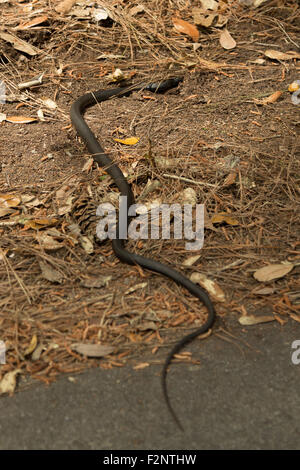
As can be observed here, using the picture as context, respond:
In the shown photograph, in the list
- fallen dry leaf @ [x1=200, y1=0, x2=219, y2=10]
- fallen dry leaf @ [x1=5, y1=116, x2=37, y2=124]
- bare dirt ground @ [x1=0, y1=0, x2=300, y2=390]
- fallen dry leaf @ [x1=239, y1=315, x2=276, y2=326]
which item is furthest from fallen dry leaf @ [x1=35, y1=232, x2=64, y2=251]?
fallen dry leaf @ [x1=200, y1=0, x2=219, y2=10]

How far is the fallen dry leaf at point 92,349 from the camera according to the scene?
2.23 meters

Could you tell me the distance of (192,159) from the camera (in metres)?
3.21

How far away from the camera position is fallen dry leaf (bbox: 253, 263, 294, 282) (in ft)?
8.38

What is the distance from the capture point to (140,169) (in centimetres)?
321

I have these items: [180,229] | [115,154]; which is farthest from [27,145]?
[180,229]

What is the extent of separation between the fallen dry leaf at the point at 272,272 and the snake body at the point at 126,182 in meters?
0.30

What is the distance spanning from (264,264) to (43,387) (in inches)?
49.6

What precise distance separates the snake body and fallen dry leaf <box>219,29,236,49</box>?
55cm

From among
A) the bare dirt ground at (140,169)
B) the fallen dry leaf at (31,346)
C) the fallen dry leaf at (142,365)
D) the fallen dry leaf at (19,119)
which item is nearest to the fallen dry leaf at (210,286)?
the bare dirt ground at (140,169)

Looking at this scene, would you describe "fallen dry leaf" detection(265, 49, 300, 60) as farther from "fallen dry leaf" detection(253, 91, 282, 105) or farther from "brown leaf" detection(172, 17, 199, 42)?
"brown leaf" detection(172, 17, 199, 42)

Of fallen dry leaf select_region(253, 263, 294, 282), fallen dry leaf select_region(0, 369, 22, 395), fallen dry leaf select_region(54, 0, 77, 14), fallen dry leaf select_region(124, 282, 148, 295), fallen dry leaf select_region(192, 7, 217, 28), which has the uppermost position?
fallen dry leaf select_region(54, 0, 77, 14)

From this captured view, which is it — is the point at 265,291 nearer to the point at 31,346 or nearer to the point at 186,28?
the point at 31,346

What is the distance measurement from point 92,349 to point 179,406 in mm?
463
